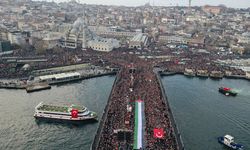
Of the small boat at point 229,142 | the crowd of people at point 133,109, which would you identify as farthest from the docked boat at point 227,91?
the small boat at point 229,142

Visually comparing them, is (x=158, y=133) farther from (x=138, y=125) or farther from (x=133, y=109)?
(x=133, y=109)

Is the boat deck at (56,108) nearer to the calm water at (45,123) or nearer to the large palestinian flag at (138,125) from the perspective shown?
the calm water at (45,123)

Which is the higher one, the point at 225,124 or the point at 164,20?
the point at 164,20

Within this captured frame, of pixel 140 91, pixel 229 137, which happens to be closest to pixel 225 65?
pixel 140 91

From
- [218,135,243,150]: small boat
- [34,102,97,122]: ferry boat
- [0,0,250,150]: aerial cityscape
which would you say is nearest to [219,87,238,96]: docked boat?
[0,0,250,150]: aerial cityscape

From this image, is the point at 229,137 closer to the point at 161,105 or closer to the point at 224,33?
the point at 161,105

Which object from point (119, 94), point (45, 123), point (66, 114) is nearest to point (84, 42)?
point (119, 94)
